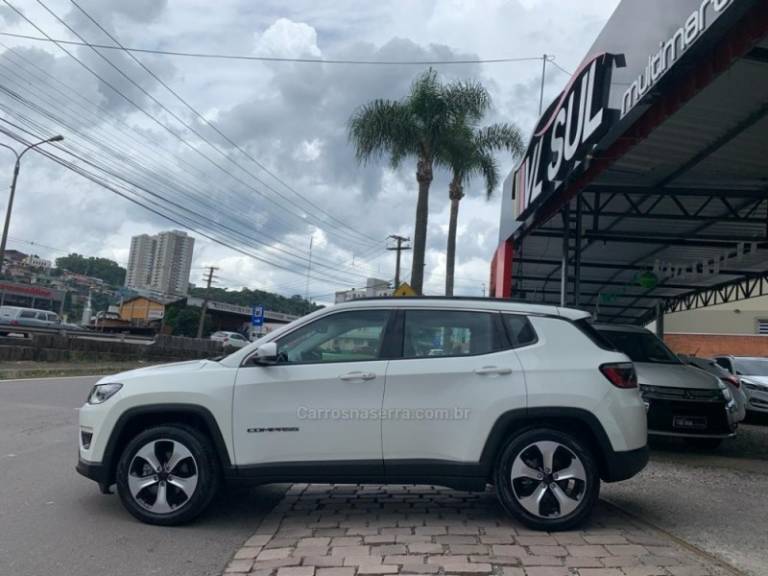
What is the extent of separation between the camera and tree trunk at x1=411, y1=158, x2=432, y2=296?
64.3ft

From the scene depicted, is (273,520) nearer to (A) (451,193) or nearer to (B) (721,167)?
(B) (721,167)

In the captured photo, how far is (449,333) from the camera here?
17.5ft

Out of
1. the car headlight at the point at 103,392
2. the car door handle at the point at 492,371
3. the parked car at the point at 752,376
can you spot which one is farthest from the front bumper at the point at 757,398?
the car headlight at the point at 103,392

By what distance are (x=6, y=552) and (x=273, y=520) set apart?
1.85m

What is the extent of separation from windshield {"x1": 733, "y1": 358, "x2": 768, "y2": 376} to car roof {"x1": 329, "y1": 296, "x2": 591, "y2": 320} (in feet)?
39.4

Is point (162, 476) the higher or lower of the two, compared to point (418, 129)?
lower

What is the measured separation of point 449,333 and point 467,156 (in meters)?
16.3

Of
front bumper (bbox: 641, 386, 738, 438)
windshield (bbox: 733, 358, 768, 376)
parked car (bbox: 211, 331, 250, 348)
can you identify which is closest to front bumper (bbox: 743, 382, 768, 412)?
windshield (bbox: 733, 358, 768, 376)

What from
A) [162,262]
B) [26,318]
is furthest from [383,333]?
[162,262]

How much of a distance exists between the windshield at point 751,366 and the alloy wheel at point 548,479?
1227 cm

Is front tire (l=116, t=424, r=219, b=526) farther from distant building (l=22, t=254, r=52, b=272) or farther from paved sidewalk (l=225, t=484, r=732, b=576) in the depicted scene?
distant building (l=22, t=254, r=52, b=272)

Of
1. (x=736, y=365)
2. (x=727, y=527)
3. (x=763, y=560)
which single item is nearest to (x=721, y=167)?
(x=736, y=365)

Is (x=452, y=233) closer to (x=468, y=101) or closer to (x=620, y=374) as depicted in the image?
(x=468, y=101)

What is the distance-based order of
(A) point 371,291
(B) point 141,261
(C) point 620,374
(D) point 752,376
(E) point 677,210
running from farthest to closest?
(B) point 141,261, (A) point 371,291, (D) point 752,376, (E) point 677,210, (C) point 620,374
